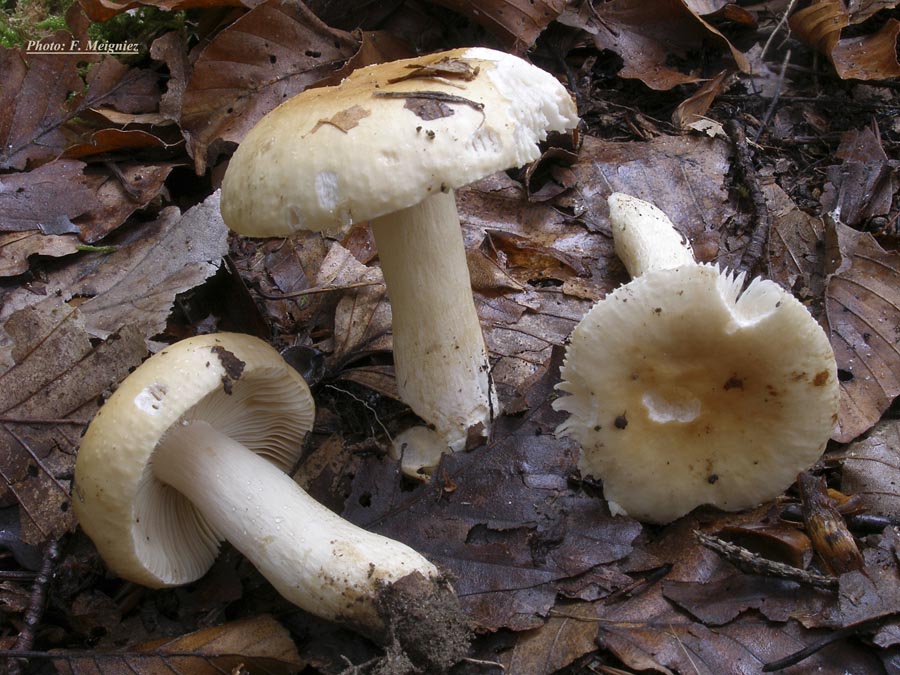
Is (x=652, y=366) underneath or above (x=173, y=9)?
underneath

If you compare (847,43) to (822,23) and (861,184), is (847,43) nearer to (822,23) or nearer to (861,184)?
(822,23)

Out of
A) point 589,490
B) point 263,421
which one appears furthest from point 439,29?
point 589,490

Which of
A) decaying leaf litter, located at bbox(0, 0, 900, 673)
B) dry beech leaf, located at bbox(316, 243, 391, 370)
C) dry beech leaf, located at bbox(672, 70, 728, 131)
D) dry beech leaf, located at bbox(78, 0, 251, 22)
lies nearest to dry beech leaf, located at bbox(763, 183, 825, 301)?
decaying leaf litter, located at bbox(0, 0, 900, 673)

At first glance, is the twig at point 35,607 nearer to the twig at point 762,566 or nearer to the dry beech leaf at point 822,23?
the twig at point 762,566

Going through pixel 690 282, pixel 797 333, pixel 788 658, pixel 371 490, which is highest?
pixel 690 282

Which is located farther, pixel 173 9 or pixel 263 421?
pixel 173 9

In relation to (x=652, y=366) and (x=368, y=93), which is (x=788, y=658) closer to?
(x=652, y=366)

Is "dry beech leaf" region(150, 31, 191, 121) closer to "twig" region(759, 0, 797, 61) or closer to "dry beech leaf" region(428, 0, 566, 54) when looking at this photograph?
"dry beech leaf" region(428, 0, 566, 54)
